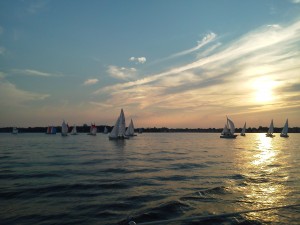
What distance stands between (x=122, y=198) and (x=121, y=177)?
28.6 feet

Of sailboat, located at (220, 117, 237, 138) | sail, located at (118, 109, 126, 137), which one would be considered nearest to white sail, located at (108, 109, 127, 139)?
sail, located at (118, 109, 126, 137)

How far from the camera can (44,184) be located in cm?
2330

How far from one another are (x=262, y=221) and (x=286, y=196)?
6659 millimetres

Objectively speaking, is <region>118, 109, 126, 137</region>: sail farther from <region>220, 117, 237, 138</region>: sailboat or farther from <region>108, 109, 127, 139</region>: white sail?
<region>220, 117, 237, 138</region>: sailboat

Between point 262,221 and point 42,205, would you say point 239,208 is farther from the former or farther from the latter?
point 42,205

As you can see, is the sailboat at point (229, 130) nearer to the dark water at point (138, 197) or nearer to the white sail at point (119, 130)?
the white sail at point (119, 130)

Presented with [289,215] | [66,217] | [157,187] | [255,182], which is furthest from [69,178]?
[289,215]

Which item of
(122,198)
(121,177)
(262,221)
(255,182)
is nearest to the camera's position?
(262,221)

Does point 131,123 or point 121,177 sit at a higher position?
point 131,123

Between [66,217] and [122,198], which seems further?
[122,198]

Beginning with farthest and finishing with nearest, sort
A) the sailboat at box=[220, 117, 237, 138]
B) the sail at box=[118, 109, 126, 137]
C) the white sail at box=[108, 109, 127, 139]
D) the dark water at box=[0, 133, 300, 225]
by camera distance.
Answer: the sailboat at box=[220, 117, 237, 138], the white sail at box=[108, 109, 127, 139], the sail at box=[118, 109, 126, 137], the dark water at box=[0, 133, 300, 225]

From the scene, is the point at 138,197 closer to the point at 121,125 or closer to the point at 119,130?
the point at 121,125

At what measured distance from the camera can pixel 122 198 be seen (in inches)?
730

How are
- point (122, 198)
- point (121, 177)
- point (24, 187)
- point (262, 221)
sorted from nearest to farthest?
point (262, 221)
point (122, 198)
point (24, 187)
point (121, 177)
